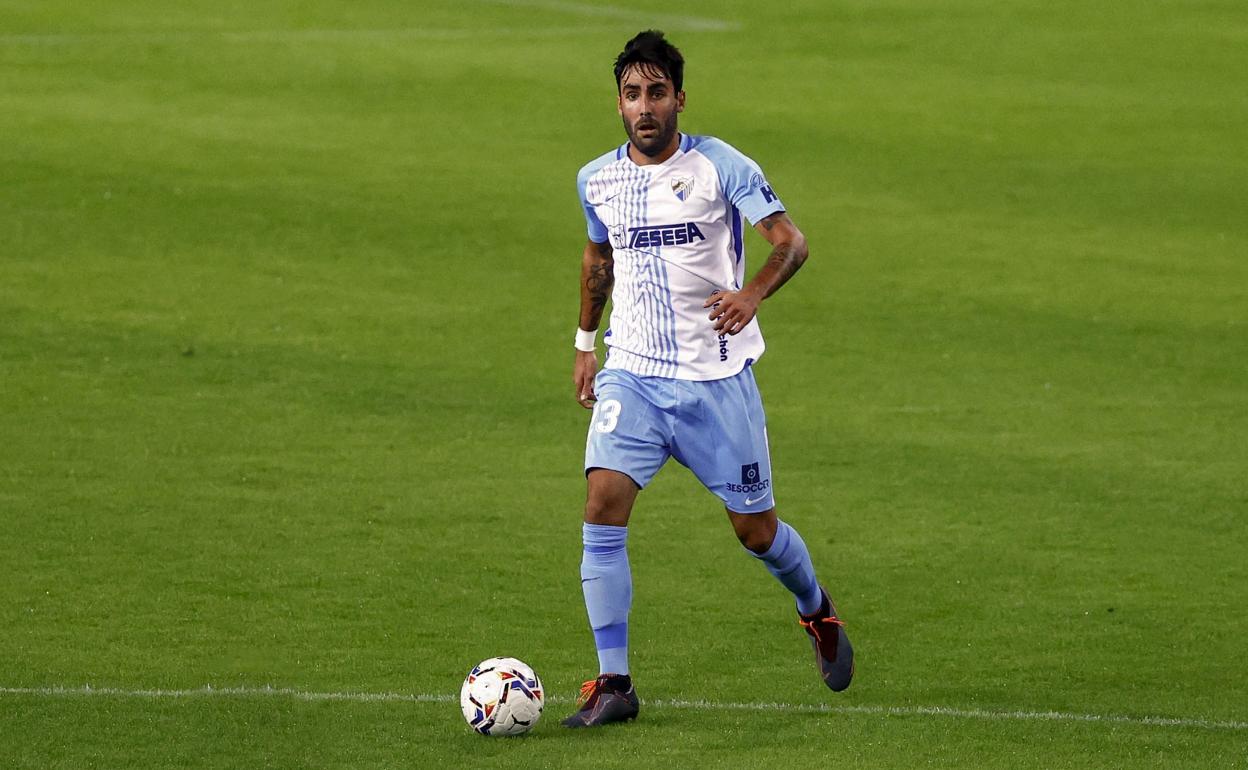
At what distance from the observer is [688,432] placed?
288 inches

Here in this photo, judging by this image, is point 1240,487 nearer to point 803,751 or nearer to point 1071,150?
point 803,751

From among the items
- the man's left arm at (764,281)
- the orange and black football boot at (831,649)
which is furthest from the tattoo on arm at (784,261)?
the orange and black football boot at (831,649)

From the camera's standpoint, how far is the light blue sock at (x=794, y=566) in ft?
24.7

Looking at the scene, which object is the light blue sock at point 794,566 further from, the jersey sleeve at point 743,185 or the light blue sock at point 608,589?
the jersey sleeve at point 743,185

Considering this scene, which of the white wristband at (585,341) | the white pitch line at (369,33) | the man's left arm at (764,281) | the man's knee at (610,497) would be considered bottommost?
the man's knee at (610,497)

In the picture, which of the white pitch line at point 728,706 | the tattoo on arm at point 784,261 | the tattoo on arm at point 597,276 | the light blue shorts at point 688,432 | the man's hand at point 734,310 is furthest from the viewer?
the tattoo on arm at point 597,276

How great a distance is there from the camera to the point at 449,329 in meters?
14.7

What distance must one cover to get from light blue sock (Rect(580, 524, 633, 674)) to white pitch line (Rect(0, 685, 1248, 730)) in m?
0.42

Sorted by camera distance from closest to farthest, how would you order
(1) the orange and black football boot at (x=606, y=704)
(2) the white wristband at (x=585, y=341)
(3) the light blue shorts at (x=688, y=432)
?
(1) the orange and black football boot at (x=606, y=704) < (3) the light blue shorts at (x=688, y=432) < (2) the white wristband at (x=585, y=341)

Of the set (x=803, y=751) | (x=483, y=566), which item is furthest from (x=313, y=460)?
(x=803, y=751)

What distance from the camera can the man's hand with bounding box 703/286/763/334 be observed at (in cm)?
680

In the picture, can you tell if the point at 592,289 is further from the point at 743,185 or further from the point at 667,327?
the point at 743,185

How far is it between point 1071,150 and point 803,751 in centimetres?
1514

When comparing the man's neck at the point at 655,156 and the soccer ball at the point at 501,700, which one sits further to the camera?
the man's neck at the point at 655,156
